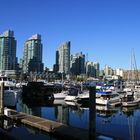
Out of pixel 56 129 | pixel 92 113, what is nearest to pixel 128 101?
pixel 56 129

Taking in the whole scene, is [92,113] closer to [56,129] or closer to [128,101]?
[56,129]

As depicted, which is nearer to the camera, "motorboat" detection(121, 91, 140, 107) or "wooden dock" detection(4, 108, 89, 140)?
"wooden dock" detection(4, 108, 89, 140)

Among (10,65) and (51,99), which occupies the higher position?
(10,65)

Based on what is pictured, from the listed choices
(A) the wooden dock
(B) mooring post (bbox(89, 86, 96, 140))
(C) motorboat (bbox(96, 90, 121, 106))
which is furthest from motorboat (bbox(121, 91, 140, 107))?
(B) mooring post (bbox(89, 86, 96, 140))

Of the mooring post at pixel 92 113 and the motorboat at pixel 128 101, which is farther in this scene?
the motorboat at pixel 128 101

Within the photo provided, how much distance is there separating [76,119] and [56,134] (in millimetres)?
13810

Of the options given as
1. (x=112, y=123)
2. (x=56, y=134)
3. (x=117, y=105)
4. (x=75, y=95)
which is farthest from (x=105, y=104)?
(x=56, y=134)

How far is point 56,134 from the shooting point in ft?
90.4

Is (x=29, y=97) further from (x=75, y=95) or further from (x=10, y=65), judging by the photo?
(x=10, y=65)

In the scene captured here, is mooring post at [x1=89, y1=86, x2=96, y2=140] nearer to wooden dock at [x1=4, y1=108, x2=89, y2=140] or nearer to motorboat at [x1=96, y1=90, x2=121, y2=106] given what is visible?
wooden dock at [x1=4, y1=108, x2=89, y2=140]

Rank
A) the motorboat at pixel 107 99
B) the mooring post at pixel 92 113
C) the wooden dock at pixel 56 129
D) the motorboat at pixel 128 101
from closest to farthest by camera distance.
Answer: the mooring post at pixel 92 113
the wooden dock at pixel 56 129
the motorboat at pixel 107 99
the motorboat at pixel 128 101

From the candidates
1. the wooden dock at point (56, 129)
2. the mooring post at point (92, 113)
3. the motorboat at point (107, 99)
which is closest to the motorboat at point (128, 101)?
the motorboat at point (107, 99)

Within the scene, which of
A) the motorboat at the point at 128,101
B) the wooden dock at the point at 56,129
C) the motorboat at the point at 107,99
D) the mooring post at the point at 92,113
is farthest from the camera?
the motorboat at the point at 128,101

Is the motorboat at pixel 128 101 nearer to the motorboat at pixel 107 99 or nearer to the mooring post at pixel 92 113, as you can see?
the motorboat at pixel 107 99
